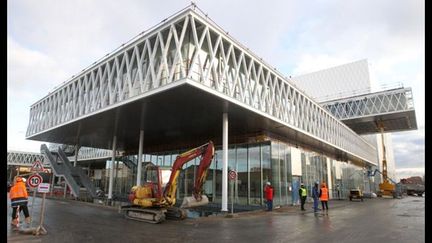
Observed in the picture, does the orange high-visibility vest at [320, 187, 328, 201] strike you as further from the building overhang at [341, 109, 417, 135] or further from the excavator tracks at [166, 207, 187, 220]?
the building overhang at [341, 109, 417, 135]

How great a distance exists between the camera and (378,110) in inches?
2032

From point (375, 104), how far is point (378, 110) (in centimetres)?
152

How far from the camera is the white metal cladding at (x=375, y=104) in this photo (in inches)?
1970

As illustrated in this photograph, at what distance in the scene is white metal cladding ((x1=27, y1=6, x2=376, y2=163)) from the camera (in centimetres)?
1680

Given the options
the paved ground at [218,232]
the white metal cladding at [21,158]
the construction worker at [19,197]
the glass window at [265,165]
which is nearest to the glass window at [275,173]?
the glass window at [265,165]

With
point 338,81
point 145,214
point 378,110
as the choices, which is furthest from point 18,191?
point 338,81

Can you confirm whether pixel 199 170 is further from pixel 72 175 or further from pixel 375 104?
pixel 375 104

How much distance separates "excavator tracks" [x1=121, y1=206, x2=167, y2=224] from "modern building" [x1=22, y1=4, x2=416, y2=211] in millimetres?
5538

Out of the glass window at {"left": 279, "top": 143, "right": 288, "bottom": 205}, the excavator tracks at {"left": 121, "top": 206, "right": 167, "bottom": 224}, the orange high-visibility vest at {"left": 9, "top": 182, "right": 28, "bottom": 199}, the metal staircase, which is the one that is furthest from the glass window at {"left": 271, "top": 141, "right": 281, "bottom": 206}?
the metal staircase

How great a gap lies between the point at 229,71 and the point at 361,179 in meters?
42.3

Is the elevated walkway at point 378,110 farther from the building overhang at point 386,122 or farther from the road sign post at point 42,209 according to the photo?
the road sign post at point 42,209

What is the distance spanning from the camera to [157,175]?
1554 centimetres

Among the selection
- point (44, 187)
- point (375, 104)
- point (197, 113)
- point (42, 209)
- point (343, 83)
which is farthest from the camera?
point (343, 83)
